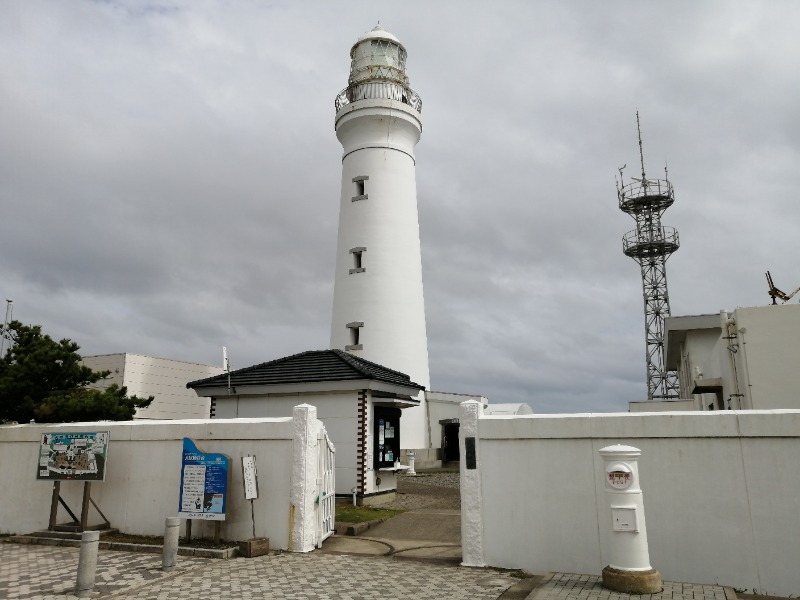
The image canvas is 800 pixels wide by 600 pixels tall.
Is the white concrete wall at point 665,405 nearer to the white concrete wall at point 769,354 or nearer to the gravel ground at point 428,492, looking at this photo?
the gravel ground at point 428,492

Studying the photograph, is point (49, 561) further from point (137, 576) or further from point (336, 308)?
point (336, 308)

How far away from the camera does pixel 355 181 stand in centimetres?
2936

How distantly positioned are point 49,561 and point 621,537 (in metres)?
9.71

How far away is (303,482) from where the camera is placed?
11391mm

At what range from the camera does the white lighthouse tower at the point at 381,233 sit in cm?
2769

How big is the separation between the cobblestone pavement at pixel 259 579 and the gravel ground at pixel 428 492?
22.4 ft

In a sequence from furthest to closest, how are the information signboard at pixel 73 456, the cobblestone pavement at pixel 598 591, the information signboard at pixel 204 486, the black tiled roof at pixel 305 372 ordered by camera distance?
the black tiled roof at pixel 305 372
the information signboard at pixel 73 456
the information signboard at pixel 204 486
the cobblestone pavement at pixel 598 591

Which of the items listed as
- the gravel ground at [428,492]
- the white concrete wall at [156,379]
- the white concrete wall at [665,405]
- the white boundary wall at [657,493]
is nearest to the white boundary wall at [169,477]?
the white boundary wall at [657,493]

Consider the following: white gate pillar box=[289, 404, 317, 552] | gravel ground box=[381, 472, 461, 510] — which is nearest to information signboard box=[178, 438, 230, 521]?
white gate pillar box=[289, 404, 317, 552]

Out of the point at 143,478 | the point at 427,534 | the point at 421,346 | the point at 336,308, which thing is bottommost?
the point at 427,534

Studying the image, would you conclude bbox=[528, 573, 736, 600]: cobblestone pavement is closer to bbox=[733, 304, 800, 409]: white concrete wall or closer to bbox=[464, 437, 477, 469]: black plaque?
bbox=[464, 437, 477, 469]: black plaque

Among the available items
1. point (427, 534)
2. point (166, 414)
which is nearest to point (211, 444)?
point (427, 534)

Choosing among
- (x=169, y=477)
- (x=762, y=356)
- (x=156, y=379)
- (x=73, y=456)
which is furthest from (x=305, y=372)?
(x=156, y=379)

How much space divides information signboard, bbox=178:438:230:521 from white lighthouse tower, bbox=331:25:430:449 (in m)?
15.6
